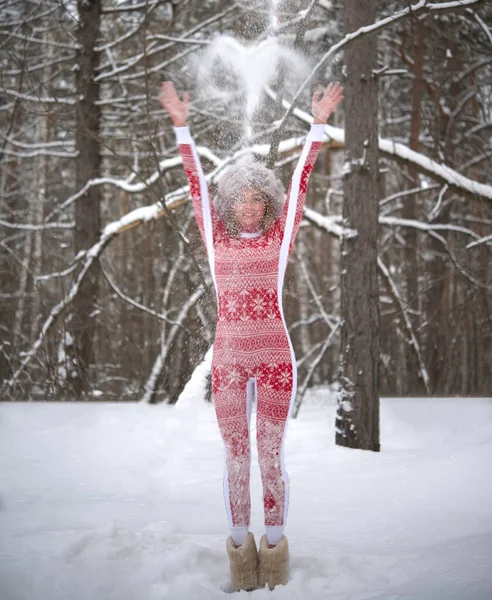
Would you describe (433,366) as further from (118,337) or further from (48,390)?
(48,390)

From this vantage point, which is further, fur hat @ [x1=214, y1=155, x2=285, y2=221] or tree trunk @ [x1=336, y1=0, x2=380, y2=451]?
tree trunk @ [x1=336, y1=0, x2=380, y2=451]

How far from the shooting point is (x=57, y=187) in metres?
15.7

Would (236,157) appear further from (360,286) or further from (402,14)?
(402,14)

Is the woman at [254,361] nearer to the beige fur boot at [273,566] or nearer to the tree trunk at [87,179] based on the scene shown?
the beige fur boot at [273,566]

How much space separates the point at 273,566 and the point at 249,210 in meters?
1.41

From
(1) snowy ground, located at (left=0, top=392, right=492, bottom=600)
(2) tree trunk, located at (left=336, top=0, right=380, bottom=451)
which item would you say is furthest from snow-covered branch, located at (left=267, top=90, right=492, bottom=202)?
(1) snowy ground, located at (left=0, top=392, right=492, bottom=600)

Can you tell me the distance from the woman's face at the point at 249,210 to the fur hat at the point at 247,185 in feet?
0.10

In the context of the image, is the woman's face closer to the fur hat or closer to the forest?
the fur hat

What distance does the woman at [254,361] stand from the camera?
258 centimetres

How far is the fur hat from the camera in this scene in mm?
2783

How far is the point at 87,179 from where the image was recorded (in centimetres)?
927

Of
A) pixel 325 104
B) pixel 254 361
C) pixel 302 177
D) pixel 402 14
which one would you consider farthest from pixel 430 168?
pixel 254 361

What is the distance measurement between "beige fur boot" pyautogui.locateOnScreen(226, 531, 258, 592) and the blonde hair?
127 centimetres

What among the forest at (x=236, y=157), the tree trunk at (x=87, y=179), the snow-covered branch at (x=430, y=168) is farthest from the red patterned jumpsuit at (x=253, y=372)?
the tree trunk at (x=87, y=179)
